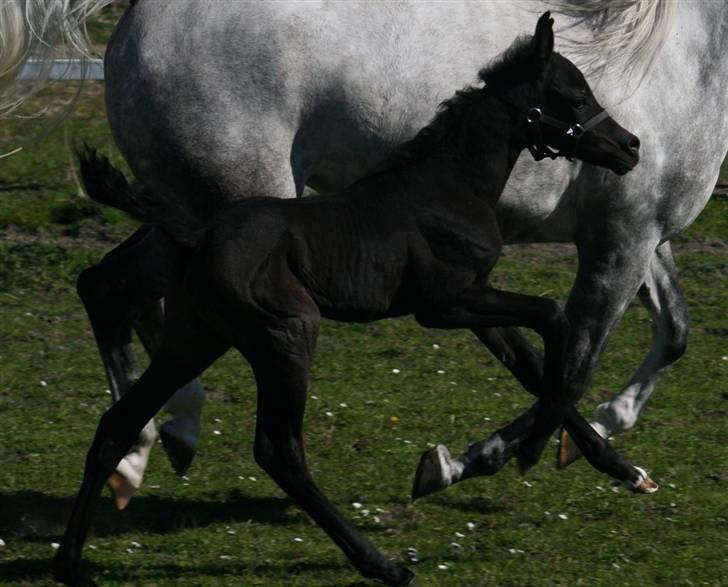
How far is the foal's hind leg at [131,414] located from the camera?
15.6 ft

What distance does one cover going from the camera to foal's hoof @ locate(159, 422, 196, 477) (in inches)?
228

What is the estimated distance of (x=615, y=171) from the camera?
17.1 ft

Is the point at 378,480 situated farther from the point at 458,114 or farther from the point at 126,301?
the point at 458,114

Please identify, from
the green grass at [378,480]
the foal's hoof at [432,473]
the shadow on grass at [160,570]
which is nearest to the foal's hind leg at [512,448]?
the foal's hoof at [432,473]

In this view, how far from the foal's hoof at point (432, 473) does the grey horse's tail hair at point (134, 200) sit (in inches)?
54.5

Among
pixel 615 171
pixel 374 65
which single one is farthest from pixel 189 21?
pixel 615 171

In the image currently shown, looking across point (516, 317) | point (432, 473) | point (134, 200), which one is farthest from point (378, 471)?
point (134, 200)

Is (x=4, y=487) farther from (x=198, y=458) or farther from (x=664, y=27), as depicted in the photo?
(x=664, y=27)

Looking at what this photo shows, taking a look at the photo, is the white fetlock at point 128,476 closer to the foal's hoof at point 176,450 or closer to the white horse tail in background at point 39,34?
the foal's hoof at point 176,450

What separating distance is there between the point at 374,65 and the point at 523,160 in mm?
634

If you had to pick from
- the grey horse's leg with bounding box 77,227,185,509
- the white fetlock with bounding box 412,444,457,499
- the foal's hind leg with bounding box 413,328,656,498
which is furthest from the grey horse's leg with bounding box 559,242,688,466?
the grey horse's leg with bounding box 77,227,185,509

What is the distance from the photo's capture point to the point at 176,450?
19.1ft

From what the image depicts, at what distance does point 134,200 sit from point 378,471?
6.18ft

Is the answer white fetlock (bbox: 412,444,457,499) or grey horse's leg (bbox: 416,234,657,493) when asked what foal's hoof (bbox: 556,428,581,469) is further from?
white fetlock (bbox: 412,444,457,499)
